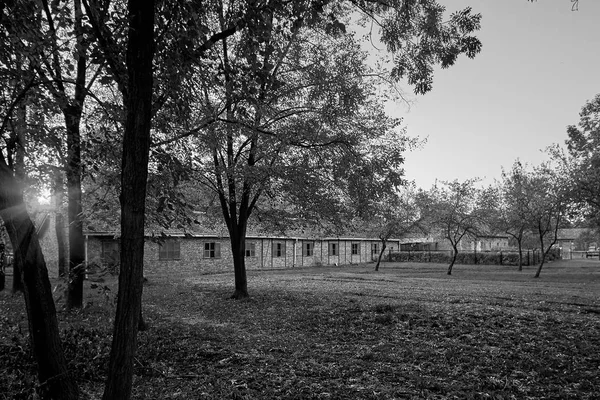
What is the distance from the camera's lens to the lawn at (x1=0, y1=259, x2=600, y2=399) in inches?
203

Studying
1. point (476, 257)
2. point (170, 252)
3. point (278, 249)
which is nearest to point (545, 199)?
point (476, 257)

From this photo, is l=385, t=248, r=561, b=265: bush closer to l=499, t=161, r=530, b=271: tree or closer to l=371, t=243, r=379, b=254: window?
l=371, t=243, r=379, b=254: window

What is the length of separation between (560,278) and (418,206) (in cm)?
1057

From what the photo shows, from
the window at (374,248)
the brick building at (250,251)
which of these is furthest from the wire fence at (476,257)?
the brick building at (250,251)

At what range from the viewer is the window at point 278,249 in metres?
37.6

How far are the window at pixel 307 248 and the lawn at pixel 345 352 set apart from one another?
93.4 feet

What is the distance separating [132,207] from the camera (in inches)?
138

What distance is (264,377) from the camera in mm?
5703

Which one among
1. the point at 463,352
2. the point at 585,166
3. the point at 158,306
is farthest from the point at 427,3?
the point at 585,166

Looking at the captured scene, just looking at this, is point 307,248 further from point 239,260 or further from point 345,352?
point 345,352

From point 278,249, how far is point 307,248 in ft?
12.8

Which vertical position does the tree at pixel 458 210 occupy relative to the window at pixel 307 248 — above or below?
above

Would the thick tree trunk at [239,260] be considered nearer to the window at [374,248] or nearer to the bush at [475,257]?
the bush at [475,257]

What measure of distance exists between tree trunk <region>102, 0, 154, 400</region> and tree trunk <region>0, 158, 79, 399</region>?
1.13 metres
